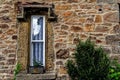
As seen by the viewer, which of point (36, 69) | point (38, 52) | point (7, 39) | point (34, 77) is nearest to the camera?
point (34, 77)

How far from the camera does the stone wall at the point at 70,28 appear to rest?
11.3 metres

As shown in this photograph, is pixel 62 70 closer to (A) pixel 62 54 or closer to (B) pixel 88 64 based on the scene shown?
(A) pixel 62 54

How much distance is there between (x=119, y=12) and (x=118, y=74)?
205 cm

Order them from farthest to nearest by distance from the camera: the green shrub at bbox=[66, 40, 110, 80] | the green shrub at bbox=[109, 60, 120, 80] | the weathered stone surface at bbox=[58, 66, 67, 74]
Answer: the weathered stone surface at bbox=[58, 66, 67, 74], the green shrub at bbox=[109, 60, 120, 80], the green shrub at bbox=[66, 40, 110, 80]

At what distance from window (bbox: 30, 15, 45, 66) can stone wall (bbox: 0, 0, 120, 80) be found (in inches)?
15.3

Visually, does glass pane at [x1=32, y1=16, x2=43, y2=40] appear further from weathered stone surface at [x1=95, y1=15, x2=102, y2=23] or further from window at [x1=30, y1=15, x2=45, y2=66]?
weathered stone surface at [x1=95, y1=15, x2=102, y2=23]

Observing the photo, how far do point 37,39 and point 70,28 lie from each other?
1.08m

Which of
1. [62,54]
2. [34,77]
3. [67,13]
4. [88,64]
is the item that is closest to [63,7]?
[67,13]

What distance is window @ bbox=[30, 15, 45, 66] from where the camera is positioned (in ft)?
37.5

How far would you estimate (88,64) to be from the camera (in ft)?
34.5

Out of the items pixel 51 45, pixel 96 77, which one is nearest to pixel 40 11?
pixel 51 45

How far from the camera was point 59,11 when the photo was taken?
1147 centimetres

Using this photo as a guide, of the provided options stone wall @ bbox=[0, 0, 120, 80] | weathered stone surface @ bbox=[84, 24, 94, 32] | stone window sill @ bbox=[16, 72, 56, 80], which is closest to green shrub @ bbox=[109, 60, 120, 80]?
stone wall @ bbox=[0, 0, 120, 80]

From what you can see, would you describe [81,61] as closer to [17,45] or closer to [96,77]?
[96,77]
